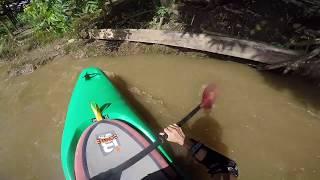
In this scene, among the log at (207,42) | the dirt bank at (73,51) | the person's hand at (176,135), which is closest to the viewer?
the person's hand at (176,135)

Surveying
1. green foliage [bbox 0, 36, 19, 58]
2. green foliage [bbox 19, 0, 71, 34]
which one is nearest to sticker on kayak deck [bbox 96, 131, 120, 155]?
green foliage [bbox 19, 0, 71, 34]

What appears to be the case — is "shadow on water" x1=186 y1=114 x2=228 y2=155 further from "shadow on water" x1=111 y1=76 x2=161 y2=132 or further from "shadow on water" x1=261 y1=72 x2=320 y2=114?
"shadow on water" x1=261 y1=72 x2=320 y2=114

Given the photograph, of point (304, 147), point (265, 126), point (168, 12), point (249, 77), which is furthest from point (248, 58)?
point (168, 12)

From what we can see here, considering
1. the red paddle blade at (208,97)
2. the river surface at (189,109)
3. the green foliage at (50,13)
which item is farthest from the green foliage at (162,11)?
the red paddle blade at (208,97)

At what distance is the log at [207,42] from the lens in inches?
211

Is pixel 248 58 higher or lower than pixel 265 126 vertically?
higher

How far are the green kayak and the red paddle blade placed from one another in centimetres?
83

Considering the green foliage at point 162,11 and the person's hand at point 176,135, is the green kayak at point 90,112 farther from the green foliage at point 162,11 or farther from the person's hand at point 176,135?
the green foliage at point 162,11

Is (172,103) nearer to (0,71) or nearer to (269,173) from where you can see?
(269,173)

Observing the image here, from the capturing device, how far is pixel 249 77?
18.6ft

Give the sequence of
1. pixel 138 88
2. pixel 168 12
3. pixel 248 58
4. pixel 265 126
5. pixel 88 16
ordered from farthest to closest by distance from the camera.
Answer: pixel 88 16 → pixel 168 12 → pixel 138 88 → pixel 248 58 → pixel 265 126

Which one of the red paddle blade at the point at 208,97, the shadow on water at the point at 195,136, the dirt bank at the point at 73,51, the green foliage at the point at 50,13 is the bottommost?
the shadow on water at the point at 195,136

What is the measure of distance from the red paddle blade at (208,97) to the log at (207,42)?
610 mm

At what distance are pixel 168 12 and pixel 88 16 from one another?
1.58 meters
